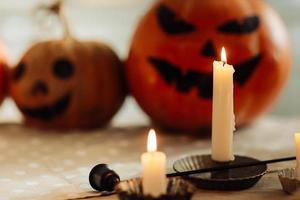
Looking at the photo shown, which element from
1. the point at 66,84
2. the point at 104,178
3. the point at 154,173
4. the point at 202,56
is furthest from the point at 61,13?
the point at 154,173

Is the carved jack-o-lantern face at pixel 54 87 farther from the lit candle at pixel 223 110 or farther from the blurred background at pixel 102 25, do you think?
the lit candle at pixel 223 110

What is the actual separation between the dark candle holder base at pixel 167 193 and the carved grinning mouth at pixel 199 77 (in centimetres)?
45

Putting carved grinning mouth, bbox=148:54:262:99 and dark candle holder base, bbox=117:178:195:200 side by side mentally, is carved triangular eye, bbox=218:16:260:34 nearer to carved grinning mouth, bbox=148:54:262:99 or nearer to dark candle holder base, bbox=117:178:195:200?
carved grinning mouth, bbox=148:54:262:99

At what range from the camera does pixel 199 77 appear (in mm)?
1072

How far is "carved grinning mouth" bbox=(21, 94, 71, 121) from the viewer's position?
1.15 m

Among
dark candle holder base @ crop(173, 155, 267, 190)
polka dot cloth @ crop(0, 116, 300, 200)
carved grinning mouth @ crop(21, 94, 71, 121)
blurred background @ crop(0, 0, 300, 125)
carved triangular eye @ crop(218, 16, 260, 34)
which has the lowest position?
dark candle holder base @ crop(173, 155, 267, 190)

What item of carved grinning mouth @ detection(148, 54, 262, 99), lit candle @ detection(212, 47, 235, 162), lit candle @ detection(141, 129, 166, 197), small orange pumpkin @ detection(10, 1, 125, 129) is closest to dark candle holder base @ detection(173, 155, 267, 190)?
lit candle @ detection(212, 47, 235, 162)

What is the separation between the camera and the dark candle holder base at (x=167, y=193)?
604 mm

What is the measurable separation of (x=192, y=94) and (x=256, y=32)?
6.2 inches

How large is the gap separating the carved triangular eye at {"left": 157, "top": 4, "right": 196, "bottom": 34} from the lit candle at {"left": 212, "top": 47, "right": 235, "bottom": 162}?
32cm

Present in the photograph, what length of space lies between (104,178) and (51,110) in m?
0.45

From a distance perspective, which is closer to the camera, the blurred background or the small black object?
the small black object

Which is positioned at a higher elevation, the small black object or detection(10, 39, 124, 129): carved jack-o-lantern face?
detection(10, 39, 124, 129): carved jack-o-lantern face

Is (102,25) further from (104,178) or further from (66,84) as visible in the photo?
(104,178)
